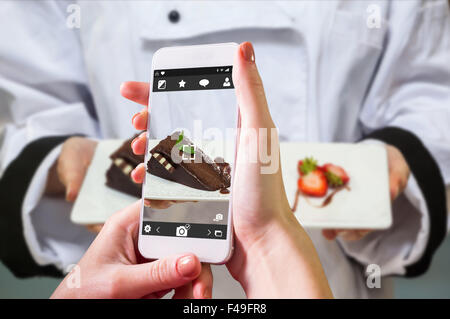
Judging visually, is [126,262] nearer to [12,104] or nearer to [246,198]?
[246,198]

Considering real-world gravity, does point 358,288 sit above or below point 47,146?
below

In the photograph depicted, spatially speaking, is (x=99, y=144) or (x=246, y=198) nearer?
(x=246, y=198)

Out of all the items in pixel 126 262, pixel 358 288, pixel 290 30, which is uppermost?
pixel 290 30

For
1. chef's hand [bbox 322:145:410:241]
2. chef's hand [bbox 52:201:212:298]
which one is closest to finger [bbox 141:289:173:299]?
chef's hand [bbox 52:201:212:298]

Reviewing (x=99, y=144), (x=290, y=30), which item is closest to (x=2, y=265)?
(x=99, y=144)

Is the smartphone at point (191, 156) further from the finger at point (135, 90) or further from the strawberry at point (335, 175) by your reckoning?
the strawberry at point (335, 175)

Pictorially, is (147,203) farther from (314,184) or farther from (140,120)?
(314,184)

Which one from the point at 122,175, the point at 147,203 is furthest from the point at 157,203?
the point at 122,175

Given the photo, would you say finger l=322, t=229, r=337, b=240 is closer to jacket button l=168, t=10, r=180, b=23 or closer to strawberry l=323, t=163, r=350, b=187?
strawberry l=323, t=163, r=350, b=187
